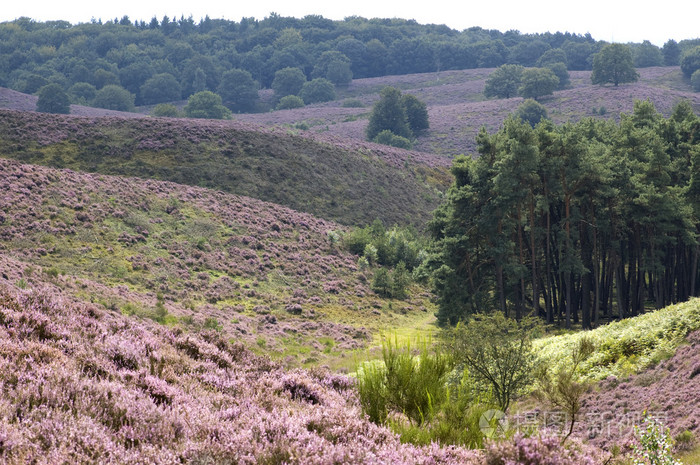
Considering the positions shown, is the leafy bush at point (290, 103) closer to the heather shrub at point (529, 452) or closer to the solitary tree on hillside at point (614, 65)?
the solitary tree on hillside at point (614, 65)

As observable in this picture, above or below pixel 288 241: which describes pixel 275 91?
above

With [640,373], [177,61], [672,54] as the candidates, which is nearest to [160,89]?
[177,61]

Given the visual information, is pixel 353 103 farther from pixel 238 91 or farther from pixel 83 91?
pixel 83 91

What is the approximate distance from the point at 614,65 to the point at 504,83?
1002 inches

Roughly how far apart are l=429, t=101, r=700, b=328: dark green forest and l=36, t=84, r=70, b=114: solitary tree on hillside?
101254mm

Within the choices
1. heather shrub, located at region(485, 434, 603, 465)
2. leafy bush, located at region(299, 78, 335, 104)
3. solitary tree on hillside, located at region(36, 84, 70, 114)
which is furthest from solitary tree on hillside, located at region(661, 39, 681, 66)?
heather shrub, located at region(485, 434, 603, 465)

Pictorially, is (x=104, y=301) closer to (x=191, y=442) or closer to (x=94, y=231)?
(x=94, y=231)

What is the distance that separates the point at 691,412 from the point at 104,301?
24.0 meters

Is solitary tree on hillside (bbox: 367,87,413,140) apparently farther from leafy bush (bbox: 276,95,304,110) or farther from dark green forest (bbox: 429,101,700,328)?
dark green forest (bbox: 429,101,700,328)

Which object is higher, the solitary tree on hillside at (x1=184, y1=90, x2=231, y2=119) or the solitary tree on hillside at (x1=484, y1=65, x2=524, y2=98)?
the solitary tree on hillside at (x1=484, y1=65, x2=524, y2=98)

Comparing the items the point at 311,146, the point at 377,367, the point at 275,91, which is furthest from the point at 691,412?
the point at 275,91

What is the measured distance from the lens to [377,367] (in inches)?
304

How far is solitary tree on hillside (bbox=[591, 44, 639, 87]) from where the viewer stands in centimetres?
12181

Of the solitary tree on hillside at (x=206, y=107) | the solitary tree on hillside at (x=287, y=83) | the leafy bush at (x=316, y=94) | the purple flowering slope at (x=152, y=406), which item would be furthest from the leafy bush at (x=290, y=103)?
the purple flowering slope at (x=152, y=406)
